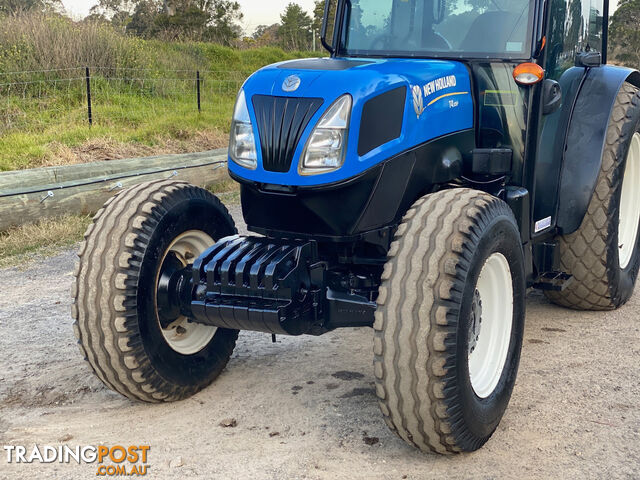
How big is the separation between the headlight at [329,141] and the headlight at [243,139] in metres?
0.29

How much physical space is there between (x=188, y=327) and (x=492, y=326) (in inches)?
60.0

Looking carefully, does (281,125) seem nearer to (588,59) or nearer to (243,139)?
(243,139)

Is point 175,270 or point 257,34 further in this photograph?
point 257,34

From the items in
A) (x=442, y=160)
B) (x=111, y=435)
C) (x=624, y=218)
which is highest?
(x=442, y=160)

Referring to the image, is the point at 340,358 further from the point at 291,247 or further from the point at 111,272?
the point at 111,272

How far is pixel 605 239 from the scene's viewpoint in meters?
4.89

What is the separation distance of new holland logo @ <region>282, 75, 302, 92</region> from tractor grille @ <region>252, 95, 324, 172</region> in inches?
1.8

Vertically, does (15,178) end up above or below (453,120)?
below

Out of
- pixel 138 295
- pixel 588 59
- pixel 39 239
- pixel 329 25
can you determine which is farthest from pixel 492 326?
pixel 39 239

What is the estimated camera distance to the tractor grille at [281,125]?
351cm

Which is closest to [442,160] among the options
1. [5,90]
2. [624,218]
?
[624,218]

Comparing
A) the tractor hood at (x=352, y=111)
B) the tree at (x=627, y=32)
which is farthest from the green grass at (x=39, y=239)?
the tree at (x=627, y=32)

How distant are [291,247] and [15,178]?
5461mm

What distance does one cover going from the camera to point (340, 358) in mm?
4508
